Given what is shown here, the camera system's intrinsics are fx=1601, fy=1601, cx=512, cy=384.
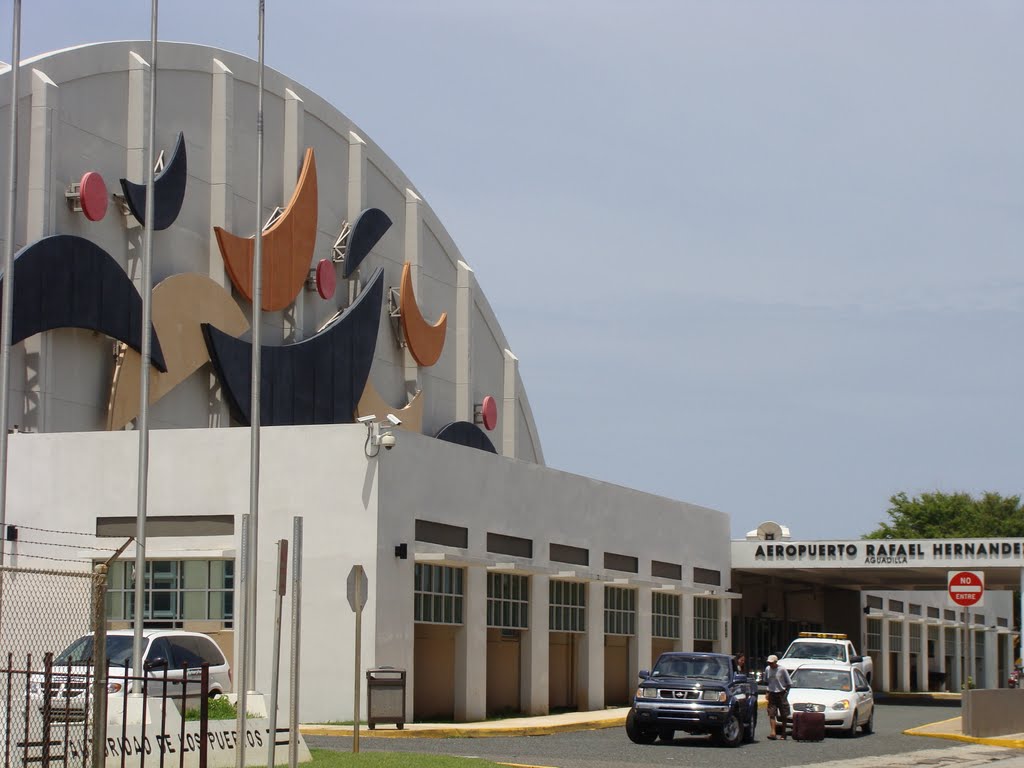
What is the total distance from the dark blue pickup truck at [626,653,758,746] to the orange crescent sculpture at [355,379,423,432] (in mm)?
19620

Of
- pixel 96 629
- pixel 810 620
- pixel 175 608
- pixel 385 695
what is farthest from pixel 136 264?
pixel 810 620

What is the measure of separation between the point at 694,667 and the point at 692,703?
1230 millimetres

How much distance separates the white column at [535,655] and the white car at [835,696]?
20.5 feet

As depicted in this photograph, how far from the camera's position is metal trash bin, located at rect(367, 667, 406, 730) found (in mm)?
27859

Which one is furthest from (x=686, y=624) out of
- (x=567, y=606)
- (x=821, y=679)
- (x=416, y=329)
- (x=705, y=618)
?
(x=821, y=679)

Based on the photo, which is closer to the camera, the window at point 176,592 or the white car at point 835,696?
the window at point 176,592

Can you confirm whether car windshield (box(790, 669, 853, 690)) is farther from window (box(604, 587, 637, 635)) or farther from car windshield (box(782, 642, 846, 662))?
window (box(604, 587, 637, 635))

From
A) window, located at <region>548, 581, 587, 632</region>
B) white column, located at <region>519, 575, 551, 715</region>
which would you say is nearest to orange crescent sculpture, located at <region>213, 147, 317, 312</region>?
window, located at <region>548, 581, 587, 632</region>

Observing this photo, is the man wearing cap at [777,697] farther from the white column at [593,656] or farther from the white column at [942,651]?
the white column at [942,651]

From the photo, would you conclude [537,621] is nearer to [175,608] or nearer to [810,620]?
[175,608]

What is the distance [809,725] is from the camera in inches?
1177

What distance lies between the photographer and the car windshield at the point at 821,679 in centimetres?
3259

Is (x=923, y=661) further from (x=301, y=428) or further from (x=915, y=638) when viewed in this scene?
(x=301, y=428)

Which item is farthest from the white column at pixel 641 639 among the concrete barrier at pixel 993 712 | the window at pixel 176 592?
the window at pixel 176 592
